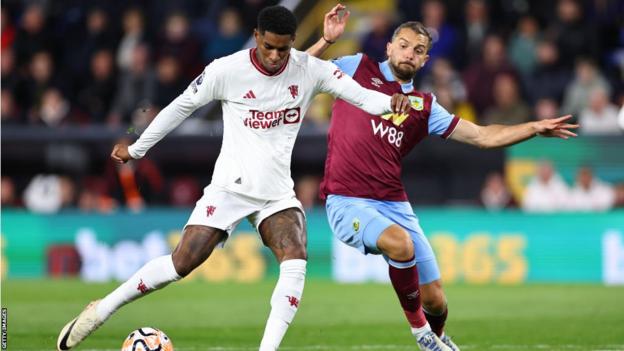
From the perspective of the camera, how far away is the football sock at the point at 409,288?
31.0ft

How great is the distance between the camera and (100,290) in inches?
661

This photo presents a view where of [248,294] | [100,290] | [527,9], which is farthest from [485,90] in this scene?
[100,290]

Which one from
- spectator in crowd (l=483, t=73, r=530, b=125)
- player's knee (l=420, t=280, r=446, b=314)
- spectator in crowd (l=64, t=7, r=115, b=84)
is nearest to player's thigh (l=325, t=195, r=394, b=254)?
player's knee (l=420, t=280, r=446, b=314)

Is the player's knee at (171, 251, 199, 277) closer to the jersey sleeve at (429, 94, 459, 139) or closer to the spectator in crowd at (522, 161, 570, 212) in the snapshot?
the jersey sleeve at (429, 94, 459, 139)

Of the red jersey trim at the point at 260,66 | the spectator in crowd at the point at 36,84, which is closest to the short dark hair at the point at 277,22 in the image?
the red jersey trim at the point at 260,66

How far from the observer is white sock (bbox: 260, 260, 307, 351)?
8.65 meters

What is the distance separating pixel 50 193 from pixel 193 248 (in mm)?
11666

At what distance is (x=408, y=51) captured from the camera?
988 cm

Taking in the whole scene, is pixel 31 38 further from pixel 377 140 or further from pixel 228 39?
pixel 377 140

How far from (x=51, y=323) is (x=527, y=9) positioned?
37.5ft

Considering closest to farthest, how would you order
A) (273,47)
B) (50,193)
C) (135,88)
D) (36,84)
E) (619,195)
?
(273,47) → (619,195) → (50,193) → (135,88) → (36,84)

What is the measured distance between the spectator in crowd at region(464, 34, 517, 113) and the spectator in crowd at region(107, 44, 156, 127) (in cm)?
521

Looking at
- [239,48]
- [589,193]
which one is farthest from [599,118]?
[239,48]

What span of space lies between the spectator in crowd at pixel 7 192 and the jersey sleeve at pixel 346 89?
1207 cm
